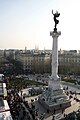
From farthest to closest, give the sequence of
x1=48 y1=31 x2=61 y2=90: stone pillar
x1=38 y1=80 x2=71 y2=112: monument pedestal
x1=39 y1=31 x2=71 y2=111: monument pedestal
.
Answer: x1=48 y1=31 x2=61 y2=90: stone pillar → x1=39 y1=31 x2=71 y2=111: monument pedestal → x1=38 y1=80 x2=71 y2=112: monument pedestal

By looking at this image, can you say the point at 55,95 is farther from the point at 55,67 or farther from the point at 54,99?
the point at 55,67

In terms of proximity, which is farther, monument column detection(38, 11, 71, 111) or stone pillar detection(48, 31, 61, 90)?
stone pillar detection(48, 31, 61, 90)

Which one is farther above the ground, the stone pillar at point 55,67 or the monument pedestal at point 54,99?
the stone pillar at point 55,67

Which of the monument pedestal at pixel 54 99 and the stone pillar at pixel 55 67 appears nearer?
the monument pedestal at pixel 54 99

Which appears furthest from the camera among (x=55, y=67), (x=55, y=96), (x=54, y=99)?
(x=55, y=67)

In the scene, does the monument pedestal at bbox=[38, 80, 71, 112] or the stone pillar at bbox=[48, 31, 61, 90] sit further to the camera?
the stone pillar at bbox=[48, 31, 61, 90]

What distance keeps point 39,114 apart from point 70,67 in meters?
44.0

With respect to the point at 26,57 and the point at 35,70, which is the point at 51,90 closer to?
the point at 35,70

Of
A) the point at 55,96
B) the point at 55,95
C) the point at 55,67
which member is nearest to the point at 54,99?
the point at 55,96

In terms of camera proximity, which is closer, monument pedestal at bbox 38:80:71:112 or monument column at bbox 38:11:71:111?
monument pedestal at bbox 38:80:71:112

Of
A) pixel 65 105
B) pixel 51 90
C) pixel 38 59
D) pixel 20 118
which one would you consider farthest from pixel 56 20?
pixel 38 59

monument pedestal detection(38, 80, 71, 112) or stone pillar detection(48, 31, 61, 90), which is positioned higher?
stone pillar detection(48, 31, 61, 90)

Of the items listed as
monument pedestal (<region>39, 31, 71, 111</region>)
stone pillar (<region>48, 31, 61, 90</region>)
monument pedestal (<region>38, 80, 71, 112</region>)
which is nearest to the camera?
monument pedestal (<region>38, 80, 71, 112</region>)

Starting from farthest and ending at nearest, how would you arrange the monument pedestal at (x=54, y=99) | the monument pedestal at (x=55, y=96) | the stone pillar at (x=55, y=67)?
the stone pillar at (x=55, y=67), the monument pedestal at (x=55, y=96), the monument pedestal at (x=54, y=99)
